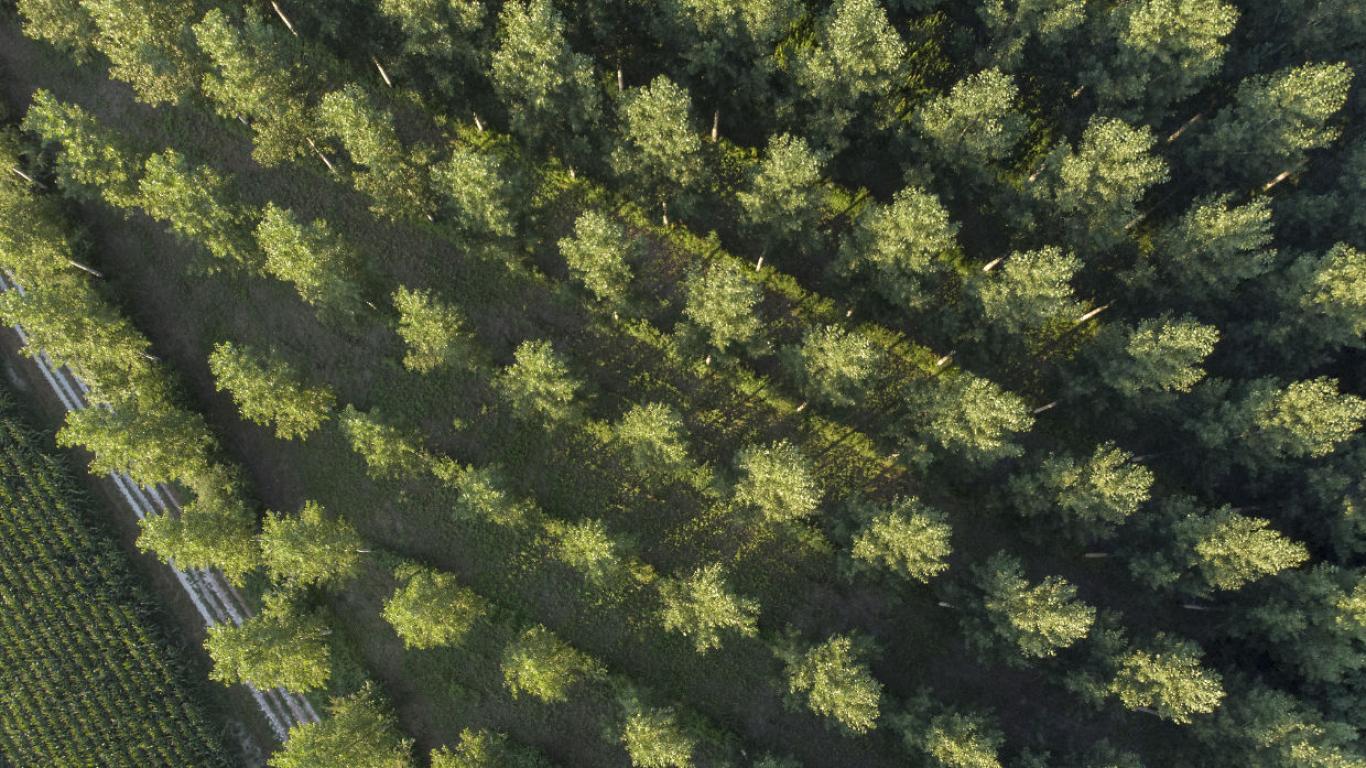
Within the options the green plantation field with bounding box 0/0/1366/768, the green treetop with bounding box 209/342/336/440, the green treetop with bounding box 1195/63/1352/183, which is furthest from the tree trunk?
the green treetop with bounding box 1195/63/1352/183

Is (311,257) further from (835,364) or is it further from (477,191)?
(835,364)

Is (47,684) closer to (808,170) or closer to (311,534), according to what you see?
(311,534)

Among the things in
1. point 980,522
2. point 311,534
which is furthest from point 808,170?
point 311,534

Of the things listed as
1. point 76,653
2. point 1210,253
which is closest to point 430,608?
point 76,653

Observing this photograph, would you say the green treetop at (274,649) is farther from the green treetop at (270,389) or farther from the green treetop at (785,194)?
the green treetop at (785,194)

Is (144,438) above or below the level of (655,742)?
above

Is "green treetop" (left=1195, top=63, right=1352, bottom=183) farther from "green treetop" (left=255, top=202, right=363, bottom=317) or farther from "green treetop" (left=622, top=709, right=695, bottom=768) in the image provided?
"green treetop" (left=255, top=202, right=363, bottom=317)
